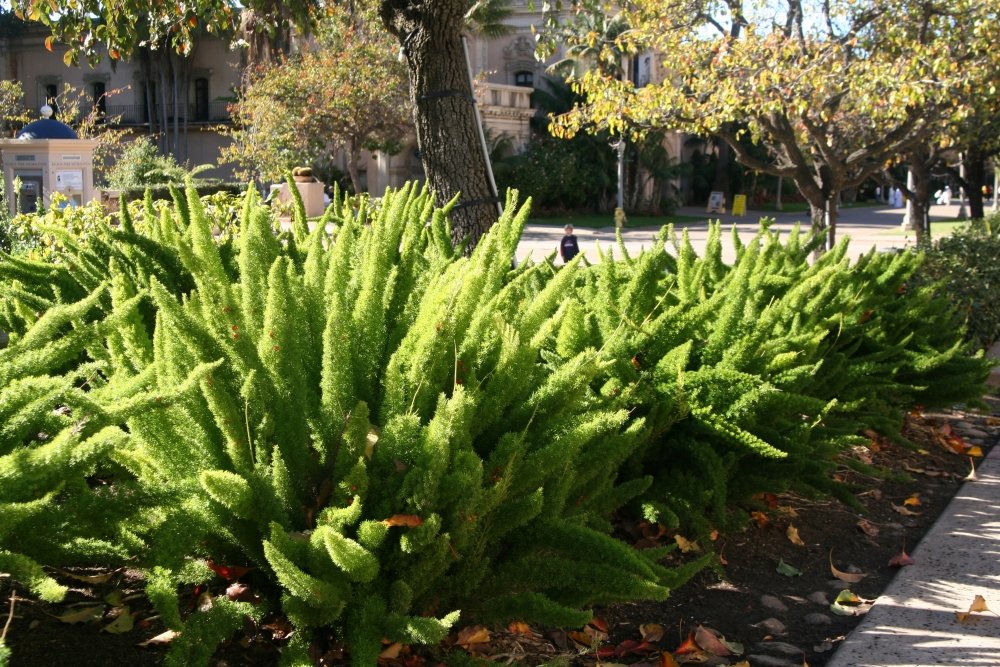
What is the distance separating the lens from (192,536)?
2242mm

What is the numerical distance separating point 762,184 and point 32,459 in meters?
51.3

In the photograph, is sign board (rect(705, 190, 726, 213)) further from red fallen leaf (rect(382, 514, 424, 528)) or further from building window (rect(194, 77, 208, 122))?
red fallen leaf (rect(382, 514, 424, 528))

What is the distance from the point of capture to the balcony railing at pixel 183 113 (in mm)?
51250

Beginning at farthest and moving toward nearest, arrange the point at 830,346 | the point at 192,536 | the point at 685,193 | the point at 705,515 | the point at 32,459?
the point at 685,193, the point at 830,346, the point at 705,515, the point at 192,536, the point at 32,459

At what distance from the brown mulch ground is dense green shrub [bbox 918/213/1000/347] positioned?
3.59 metres

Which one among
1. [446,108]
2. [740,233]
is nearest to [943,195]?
[740,233]

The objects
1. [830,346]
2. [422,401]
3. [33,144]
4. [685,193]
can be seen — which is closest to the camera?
[422,401]

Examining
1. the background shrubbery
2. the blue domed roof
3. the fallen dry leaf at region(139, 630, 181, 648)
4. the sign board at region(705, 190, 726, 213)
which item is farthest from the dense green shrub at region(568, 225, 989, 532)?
the sign board at region(705, 190, 726, 213)

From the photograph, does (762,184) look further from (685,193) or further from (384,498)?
(384,498)

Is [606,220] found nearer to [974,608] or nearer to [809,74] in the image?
[809,74]

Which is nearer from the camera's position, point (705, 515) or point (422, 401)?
point (422, 401)

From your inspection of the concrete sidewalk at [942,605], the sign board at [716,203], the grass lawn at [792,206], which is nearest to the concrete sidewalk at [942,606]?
the concrete sidewalk at [942,605]

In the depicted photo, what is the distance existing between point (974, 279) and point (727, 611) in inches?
272

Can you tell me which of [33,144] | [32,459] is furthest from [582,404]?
[33,144]
